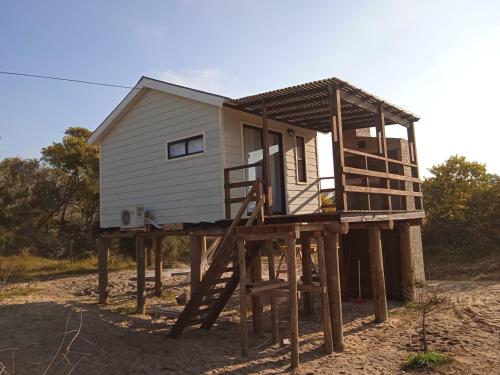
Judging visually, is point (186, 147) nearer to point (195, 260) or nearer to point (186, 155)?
point (186, 155)

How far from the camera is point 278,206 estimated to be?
39.6 feet

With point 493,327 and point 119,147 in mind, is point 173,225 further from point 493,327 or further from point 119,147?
point 493,327

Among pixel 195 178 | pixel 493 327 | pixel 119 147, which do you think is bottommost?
pixel 493 327

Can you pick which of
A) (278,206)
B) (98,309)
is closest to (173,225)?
(278,206)

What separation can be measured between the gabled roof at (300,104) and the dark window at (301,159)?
1.53ft

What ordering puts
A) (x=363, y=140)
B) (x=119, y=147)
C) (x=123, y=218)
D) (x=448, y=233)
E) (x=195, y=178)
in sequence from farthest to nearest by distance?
(x=448, y=233) < (x=363, y=140) < (x=119, y=147) < (x=123, y=218) < (x=195, y=178)

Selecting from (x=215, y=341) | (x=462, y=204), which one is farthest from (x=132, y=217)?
(x=462, y=204)

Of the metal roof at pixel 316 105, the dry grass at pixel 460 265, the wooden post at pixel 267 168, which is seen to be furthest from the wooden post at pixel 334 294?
the dry grass at pixel 460 265

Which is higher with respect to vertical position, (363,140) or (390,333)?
(363,140)

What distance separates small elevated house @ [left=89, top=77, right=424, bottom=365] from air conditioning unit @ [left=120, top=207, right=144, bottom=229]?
28 mm

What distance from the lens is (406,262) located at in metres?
13.1

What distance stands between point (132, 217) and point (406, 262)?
312 inches

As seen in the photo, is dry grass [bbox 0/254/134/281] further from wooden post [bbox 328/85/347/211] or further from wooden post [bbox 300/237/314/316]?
wooden post [bbox 328/85/347/211]

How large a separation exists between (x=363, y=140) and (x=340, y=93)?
6444 millimetres
